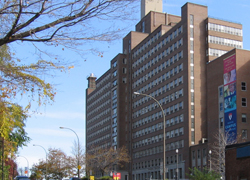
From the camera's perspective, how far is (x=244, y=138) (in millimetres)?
77375

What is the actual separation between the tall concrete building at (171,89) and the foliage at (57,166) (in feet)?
72.3

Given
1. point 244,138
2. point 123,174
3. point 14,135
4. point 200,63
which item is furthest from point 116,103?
point 14,135

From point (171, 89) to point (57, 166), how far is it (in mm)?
32617

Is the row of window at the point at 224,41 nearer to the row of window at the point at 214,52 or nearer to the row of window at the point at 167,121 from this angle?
the row of window at the point at 214,52

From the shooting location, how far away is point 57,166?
9612 cm

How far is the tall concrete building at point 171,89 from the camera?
89.2m

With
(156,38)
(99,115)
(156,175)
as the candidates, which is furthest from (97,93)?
(156,175)

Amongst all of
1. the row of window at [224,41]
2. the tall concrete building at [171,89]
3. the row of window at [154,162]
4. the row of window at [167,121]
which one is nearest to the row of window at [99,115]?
the tall concrete building at [171,89]

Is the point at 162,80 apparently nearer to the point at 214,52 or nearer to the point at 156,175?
the point at 214,52

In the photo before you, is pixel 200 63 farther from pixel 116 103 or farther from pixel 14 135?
pixel 14 135

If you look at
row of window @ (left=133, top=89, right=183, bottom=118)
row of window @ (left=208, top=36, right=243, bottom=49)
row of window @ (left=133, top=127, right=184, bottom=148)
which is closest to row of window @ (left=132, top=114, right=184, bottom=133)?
row of window @ (left=133, top=127, right=184, bottom=148)

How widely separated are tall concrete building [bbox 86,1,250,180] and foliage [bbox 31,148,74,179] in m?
22.1

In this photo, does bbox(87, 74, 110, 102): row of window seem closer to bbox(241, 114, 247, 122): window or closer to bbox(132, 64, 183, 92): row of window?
bbox(132, 64, 183, 92): row of window

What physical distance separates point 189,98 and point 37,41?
81278 millimetres
